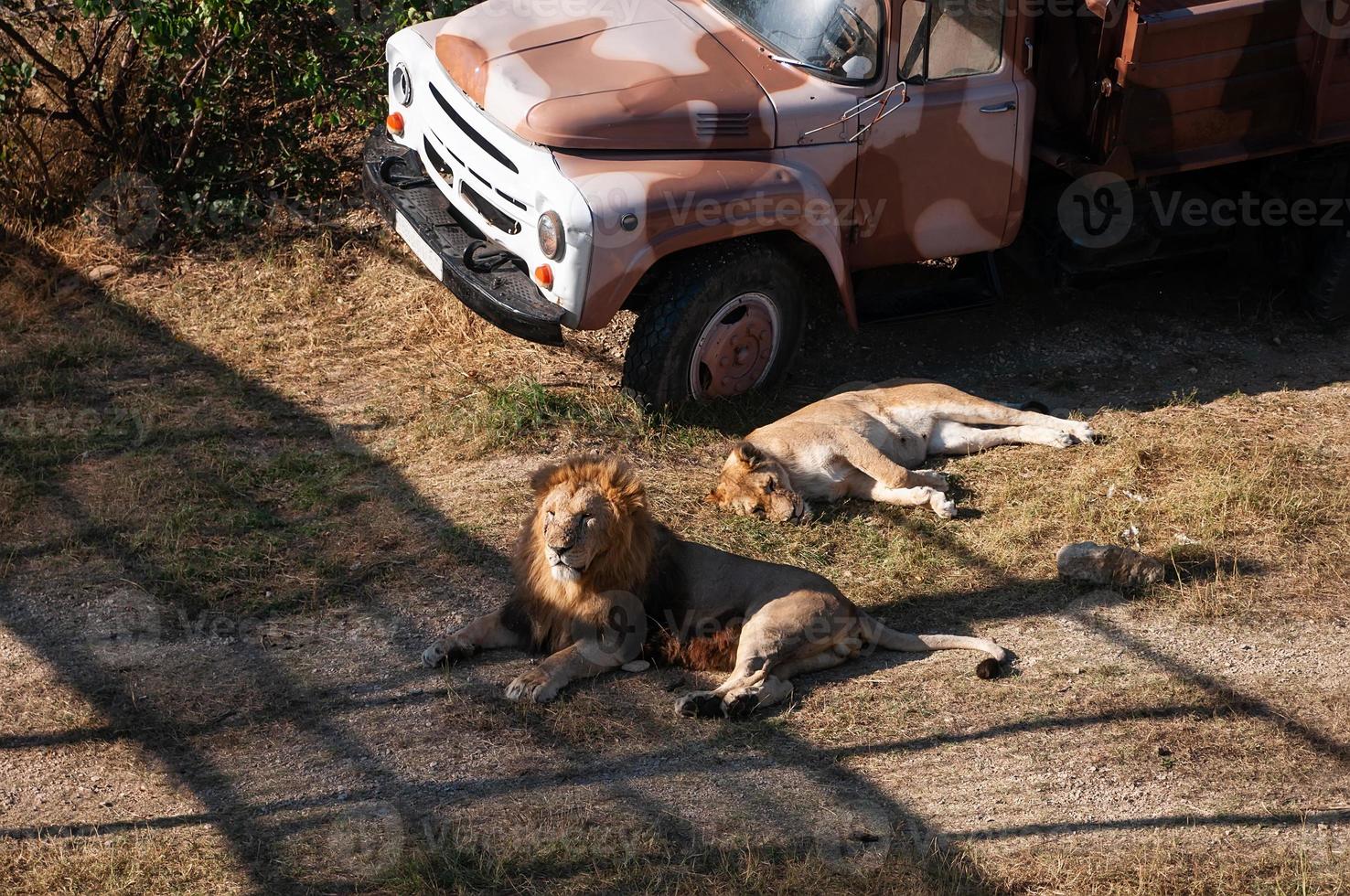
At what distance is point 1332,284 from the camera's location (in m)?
8.10

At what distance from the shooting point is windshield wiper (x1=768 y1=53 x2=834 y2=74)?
6.67 meters

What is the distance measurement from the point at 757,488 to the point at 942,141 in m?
1.97

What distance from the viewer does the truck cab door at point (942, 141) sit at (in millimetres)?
6727

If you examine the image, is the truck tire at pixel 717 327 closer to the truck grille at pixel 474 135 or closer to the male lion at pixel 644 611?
the truck grille at pixel 474 135

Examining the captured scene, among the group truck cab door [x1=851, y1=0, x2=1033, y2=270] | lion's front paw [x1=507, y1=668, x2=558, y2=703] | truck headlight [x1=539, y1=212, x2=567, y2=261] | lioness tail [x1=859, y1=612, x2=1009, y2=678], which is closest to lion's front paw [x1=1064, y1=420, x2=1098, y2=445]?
truck cab door [x1=851, y1=0, x2=1033, y2=270]

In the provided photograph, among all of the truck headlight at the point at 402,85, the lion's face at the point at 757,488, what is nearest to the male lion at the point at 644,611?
the lion's face at the point at 757,488

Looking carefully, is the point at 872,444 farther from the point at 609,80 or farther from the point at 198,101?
the point at 198,101

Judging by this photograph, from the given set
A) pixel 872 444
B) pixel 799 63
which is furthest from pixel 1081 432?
pixel 799 63

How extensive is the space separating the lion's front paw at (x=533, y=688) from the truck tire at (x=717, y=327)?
204cm

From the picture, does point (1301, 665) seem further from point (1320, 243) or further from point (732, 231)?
point (1320, 243)

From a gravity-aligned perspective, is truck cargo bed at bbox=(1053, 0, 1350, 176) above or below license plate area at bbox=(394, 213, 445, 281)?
above

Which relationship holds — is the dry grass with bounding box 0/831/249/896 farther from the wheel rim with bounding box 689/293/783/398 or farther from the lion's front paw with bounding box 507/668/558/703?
the wheel rim with bounding box 689/293/783/398

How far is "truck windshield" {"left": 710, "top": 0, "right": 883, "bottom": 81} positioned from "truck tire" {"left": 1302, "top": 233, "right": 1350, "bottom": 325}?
10.2ft

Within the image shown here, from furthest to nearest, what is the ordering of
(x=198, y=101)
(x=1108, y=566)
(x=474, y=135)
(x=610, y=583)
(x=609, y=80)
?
(x=198, y=101) < (x=474, y=135) < (x=609, y=80) < (x=1108, y=566) < (x=610, y=583)
